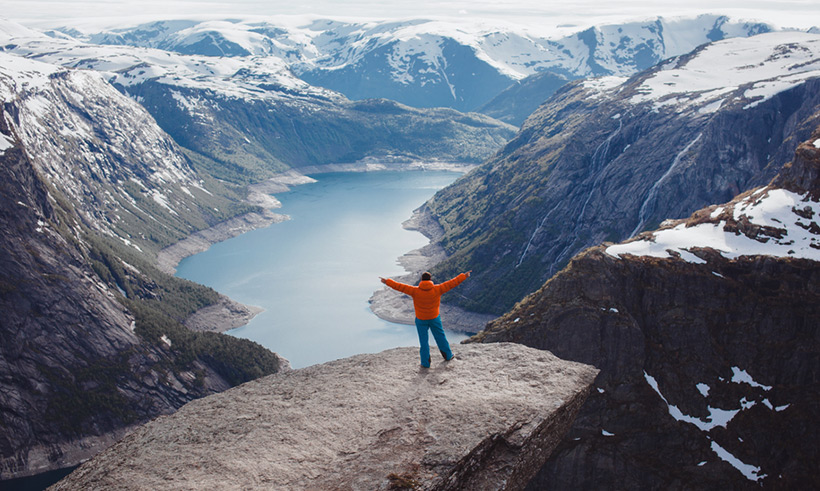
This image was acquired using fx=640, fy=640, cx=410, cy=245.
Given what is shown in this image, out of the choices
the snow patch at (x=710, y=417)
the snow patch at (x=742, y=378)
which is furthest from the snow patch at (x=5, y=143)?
the snow patch at (x=742, y=378)

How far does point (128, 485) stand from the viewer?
18328 mm

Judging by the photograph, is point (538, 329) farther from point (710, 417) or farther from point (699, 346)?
point (710, 417)

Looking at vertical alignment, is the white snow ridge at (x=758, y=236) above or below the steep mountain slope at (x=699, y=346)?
above

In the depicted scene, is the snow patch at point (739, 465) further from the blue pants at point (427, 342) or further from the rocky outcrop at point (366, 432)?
the blue pants at point (427, 342)

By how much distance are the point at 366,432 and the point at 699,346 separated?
5811cm

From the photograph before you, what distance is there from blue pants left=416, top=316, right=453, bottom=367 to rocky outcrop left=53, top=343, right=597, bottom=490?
1.72 feet

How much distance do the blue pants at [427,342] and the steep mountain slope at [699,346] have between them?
44.1 meters

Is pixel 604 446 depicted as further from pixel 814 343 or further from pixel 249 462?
pixel 249 462

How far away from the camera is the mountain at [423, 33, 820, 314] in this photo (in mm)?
137250

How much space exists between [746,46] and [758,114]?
71820 mm

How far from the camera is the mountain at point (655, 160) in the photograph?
450 ft

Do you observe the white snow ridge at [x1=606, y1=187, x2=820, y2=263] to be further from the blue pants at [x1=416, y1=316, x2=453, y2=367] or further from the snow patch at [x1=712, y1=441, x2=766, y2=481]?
the blue pants at [x1=416, y1=316, x2=453, y2=367]

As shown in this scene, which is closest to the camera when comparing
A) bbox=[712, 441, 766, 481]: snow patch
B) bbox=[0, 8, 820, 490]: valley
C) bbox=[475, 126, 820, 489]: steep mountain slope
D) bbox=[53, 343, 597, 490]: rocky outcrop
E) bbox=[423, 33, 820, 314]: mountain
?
bbox=[53, 343, 597, 490]: rocky outcrop

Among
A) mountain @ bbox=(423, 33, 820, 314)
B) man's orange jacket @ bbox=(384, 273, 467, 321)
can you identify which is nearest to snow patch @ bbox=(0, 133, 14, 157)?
mountain @ bbox=(423, 33, 820, 314)
